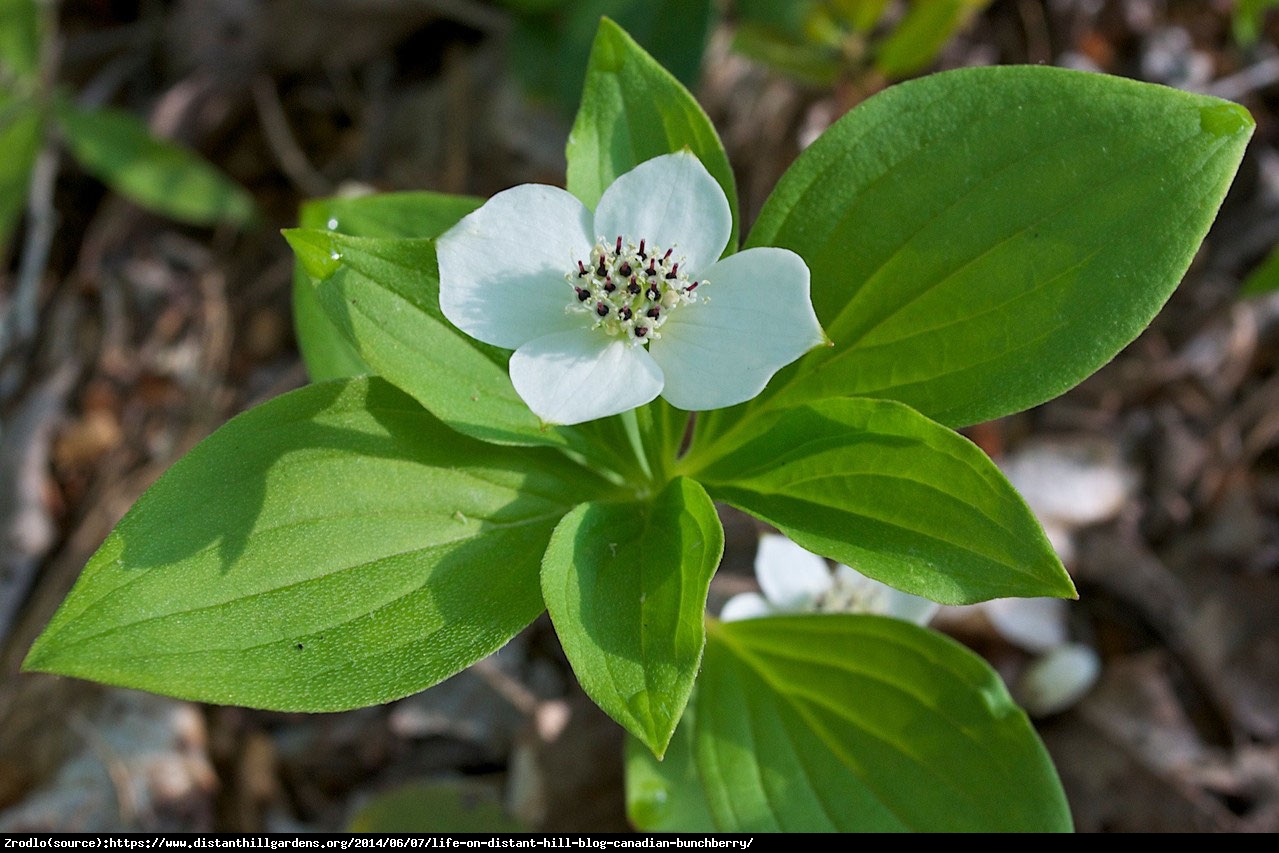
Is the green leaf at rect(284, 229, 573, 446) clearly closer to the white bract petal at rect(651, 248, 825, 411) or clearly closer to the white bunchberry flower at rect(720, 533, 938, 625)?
the white bract petal at rect(651, 248, 825, 411)

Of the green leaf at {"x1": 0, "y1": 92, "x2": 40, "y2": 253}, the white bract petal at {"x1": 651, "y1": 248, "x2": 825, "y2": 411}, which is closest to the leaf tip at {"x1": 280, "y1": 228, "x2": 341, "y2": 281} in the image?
the white bract petal at {"x1": 651, "y1": 248, "x2": 825, "y2": 411}

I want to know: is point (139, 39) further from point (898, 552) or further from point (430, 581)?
point (898, 552)

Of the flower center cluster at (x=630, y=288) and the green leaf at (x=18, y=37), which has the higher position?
the flower center cluster at (x=630, y=288)

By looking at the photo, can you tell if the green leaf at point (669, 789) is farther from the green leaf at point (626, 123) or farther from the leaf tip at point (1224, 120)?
the leaf tip at point (1224, 120)

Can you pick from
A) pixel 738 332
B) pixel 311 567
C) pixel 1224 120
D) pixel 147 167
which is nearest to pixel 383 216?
pixel 311 567

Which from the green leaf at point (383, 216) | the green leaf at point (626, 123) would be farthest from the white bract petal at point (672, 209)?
the green leaf at point (383, 216)

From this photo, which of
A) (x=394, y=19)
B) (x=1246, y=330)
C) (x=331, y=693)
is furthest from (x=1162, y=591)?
(x=394, y=19)
